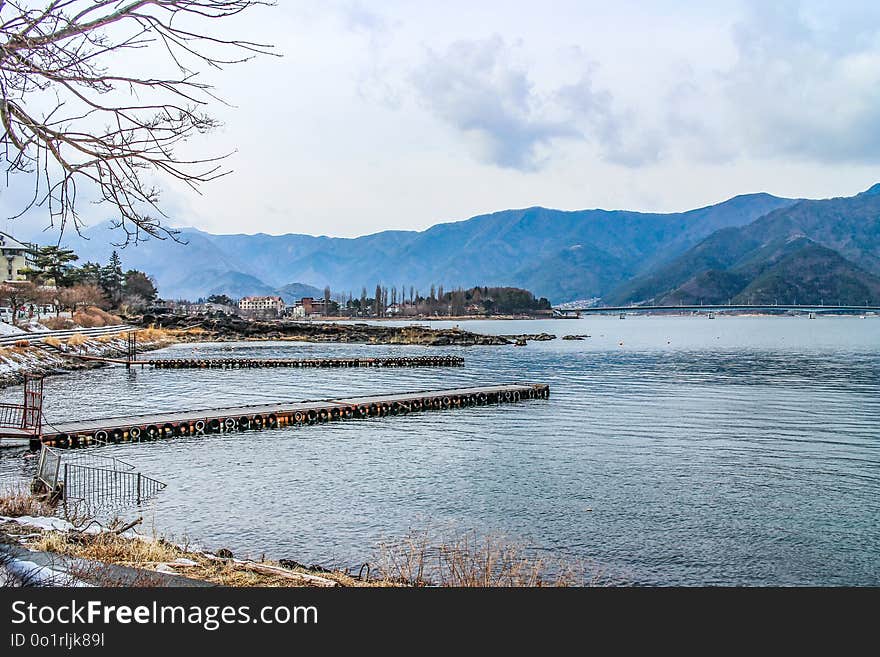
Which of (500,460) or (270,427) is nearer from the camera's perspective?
(500,460)

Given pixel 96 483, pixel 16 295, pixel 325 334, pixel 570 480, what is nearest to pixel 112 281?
pixel 325 334

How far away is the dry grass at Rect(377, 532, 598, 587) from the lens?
1380 cm

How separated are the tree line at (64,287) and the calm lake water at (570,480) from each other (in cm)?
5191

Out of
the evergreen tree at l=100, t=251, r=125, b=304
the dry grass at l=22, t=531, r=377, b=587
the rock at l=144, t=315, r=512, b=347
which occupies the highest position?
the evergreen tree at l=100, t=251, r=125, b=304

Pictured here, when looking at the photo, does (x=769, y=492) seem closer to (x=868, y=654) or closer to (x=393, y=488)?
(x=393, y=488)

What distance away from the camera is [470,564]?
15.3 meters

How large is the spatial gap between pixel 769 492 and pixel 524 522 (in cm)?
867

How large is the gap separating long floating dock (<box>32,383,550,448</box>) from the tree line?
49486mm

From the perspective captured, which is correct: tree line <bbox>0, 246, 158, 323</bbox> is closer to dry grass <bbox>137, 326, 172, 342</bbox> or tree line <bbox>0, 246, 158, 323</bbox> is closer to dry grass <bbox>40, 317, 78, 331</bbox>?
dry grass <bbox>40, 317, 78, 331</bbox>

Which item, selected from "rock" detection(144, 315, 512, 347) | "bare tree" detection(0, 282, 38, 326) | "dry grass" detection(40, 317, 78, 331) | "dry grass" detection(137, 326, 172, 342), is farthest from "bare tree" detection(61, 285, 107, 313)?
"rock" detection(144, 315, 512, 347)

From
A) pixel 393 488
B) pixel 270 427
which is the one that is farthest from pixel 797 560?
pixel 270 427

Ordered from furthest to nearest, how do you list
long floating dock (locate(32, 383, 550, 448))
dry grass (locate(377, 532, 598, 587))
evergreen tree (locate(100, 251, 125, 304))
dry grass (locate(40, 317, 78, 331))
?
evergreen tree (locate(100, 251, 125, 304))
dry grass (locate(40, 317, 78, 331))
long floating dock (locate(32, 383, 550, 448))
dry grass (locate(377, 532, 598, 587))

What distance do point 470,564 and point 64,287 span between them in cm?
11261

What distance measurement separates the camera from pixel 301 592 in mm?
10500
